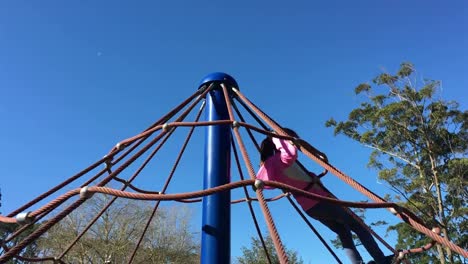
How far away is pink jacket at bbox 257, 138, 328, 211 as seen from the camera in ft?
9.63

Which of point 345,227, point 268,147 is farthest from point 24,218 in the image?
point 345,227

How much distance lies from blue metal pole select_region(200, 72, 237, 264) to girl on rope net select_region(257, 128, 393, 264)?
0.31 meters

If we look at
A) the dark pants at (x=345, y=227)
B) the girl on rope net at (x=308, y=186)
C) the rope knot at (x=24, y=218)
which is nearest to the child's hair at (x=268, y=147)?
the girl on rope net at (x=308, y=186)

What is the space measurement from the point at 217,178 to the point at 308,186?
0.73m

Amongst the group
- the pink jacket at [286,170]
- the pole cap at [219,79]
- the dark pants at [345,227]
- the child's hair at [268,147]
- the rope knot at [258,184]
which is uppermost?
the pole cap at [219,79]

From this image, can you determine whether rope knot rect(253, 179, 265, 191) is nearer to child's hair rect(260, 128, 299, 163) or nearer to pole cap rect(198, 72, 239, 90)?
child's hair rect(260, 128, 299, 163)

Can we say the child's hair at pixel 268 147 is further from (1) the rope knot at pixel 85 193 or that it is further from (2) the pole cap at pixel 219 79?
(1) the rope knot at pixel 85 193

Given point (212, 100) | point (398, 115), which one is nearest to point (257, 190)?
point (212, 100)

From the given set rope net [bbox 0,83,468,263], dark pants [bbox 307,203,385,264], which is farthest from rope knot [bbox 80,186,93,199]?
dark pants [bbox 307,203,385,264]

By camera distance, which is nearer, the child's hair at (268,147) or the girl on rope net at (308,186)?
the girl on rope net at (308,186)

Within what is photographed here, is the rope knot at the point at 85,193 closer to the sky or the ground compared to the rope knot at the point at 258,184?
closer to the sky

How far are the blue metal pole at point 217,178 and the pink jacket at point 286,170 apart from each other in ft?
0.96

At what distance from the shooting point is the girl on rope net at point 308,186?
2900 mm

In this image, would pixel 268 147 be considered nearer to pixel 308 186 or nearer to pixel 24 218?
pixel 308 186
